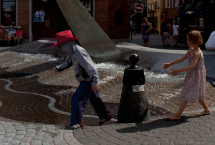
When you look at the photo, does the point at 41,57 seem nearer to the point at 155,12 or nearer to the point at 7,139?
the point at 7,139

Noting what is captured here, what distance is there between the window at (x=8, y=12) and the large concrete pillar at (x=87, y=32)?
11.2 m

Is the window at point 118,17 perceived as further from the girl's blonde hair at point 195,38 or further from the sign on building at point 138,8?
the girl's blonde hair at point 195,38

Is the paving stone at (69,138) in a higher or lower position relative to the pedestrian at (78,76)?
lower

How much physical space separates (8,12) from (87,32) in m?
12.6

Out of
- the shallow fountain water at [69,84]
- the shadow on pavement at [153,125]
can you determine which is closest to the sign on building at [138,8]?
the shallow fountain water at [69,84]

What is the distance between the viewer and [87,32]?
11.6 meters

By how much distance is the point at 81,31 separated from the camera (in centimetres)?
1123

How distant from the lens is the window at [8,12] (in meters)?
22.2

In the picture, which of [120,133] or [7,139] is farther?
[120,133]

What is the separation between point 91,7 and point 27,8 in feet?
14.3

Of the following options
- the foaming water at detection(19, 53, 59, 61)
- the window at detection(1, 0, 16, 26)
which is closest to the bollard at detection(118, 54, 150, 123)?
the foaming water at detection(19, 53, 59, 61)

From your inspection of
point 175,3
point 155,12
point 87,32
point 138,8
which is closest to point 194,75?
point 87,32

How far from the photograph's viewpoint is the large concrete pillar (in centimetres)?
1108

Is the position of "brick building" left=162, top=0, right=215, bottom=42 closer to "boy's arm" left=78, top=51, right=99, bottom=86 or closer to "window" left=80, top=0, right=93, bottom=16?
"window" left=80, top=0, right=93, bottom=16
